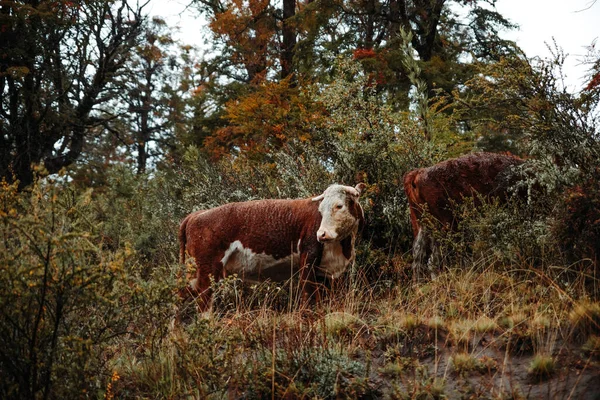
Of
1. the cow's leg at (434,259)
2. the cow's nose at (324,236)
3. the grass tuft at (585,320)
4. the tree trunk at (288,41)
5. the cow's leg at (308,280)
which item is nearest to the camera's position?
Answer: the grass tuft at (585,320)

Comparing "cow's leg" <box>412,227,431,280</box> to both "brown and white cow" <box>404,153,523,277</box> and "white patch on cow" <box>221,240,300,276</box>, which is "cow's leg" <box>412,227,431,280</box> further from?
"white patch on cow" <box>221,240,300,276</box>

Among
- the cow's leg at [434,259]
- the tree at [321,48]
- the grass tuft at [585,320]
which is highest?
the tree at [321,48]

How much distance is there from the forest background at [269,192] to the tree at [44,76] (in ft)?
0.17

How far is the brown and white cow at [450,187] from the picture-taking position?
613 cm

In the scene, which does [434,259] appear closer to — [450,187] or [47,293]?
[450,187]

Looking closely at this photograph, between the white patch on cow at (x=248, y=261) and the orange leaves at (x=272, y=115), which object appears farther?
the orange leaves at (x=272, y=115)

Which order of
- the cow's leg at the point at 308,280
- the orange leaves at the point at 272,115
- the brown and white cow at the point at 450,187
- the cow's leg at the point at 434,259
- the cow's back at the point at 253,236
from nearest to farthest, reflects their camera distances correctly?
the cow's leg at the point at 308,280 → the cow's back at the point at 253,236 → the cow's leg at the point at 434,259 → the brown and white cow at the point at 450,187 → the orange leaves at the point at 272,115

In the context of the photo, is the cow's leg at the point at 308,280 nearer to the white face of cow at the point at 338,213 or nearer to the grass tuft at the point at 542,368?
the white face of cow at the point at 338,213

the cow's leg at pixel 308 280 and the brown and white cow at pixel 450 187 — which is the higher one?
the brown and white cow at pixel 450 187

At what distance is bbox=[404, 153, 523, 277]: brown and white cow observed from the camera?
20.1 ft

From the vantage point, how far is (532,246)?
5238 mm

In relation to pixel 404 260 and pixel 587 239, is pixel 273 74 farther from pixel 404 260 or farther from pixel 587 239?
pixel 587 239

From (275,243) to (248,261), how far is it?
13.1 inches

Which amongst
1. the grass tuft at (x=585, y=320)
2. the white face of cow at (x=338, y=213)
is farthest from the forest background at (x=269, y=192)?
the white face of cow at (x=338, y=213)
